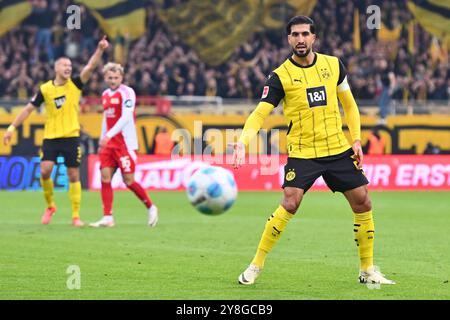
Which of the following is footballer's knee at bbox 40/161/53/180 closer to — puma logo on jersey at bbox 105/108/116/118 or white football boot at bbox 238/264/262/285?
puma logo on jersey at bbox 105/108/116/118

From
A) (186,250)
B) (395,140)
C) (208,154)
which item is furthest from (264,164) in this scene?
(186,250)

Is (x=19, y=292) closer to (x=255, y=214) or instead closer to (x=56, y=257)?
(x=56, y=257)

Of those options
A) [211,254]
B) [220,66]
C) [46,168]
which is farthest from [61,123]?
[220,66]

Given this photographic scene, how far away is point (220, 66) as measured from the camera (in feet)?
98.2

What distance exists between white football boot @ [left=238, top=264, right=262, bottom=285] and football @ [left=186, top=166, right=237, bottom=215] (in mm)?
842

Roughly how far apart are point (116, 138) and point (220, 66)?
1490cm

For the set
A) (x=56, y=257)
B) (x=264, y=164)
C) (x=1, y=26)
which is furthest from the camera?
(x=1, y=26)

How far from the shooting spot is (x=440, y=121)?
87.8 feet

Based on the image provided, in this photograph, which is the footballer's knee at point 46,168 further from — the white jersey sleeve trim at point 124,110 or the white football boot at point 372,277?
the white football boot at point 372,277

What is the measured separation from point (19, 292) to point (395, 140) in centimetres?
1915

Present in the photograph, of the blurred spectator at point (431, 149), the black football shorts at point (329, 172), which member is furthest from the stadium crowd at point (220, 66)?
the black football shorts at point (329, 172)

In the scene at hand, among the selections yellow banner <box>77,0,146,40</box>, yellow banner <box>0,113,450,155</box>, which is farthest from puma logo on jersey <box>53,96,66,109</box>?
yellow banner <box>77,0,146,40</box>

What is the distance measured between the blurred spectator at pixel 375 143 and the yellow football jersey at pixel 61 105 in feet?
40.5

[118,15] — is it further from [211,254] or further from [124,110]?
[211,254]
